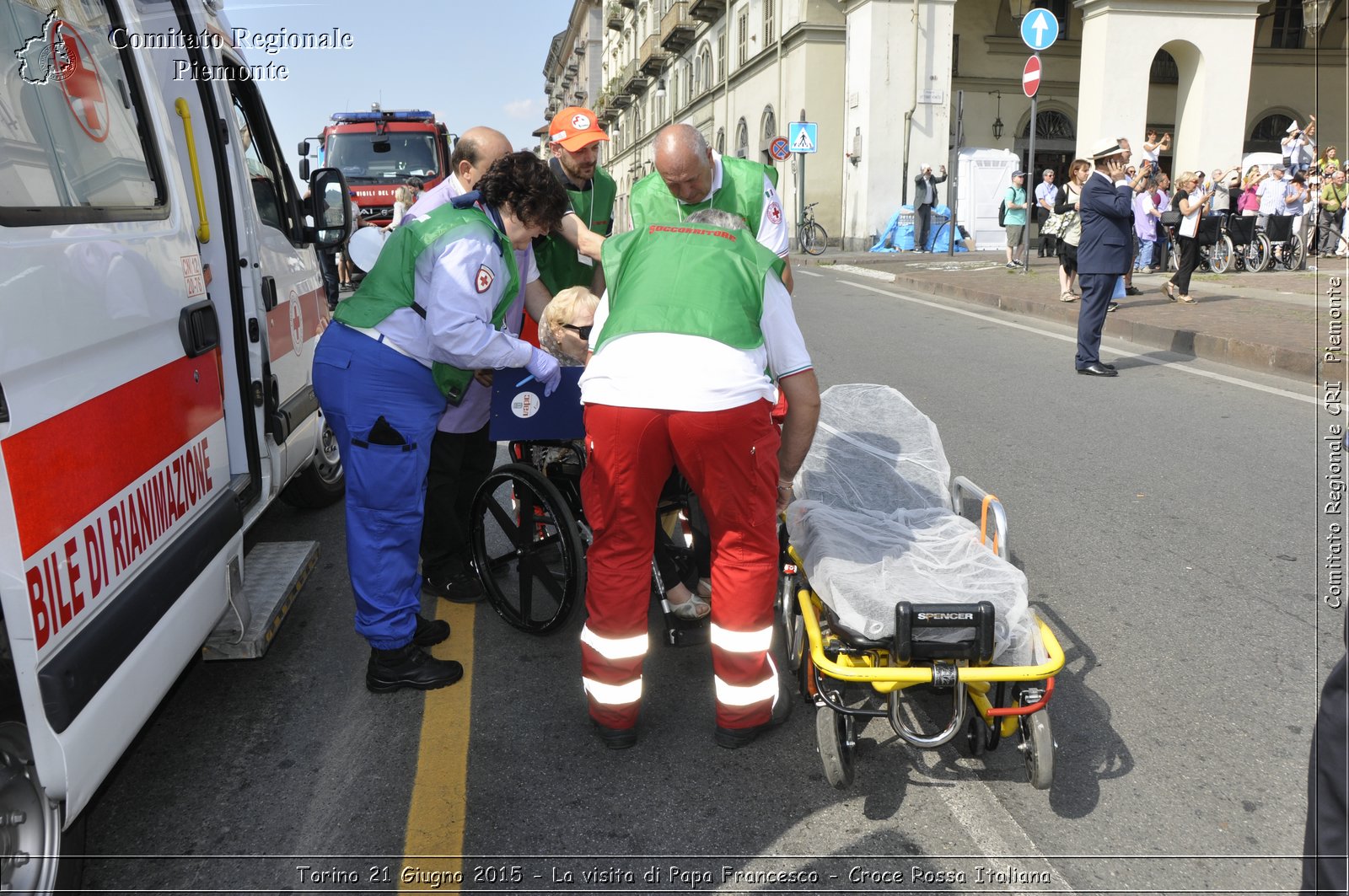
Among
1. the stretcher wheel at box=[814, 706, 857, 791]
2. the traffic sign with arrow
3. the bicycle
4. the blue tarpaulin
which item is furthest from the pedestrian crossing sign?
the stretcher wheel at box=[814, 706, 857, 791]

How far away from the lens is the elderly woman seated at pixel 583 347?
3.80 meters

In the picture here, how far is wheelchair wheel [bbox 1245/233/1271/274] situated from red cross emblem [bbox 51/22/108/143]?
16.9 metres

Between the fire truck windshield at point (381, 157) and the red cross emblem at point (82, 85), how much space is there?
57.1 ft

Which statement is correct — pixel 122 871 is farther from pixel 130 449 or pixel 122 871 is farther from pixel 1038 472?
pixel 1038 472

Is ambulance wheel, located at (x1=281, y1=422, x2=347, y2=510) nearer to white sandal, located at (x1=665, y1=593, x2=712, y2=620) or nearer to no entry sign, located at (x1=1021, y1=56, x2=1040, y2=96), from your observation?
white sandal, located at (x1=665, y1=593, x2=712, y2=620)

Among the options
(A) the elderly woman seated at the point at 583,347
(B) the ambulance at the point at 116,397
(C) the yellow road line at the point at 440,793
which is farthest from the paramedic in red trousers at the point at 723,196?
(C) the yellow road line at the point at 440,793

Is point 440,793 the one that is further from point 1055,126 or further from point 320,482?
point 1055,126

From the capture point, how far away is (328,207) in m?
5.01

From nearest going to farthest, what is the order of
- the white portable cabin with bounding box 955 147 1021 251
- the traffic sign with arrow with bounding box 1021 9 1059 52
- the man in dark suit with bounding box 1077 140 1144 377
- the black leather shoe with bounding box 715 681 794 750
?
the black leather shoe with bounding box 715 681 794 750
the man in dark suit with bounding box 1077 140 1144 377
the traffic sign with arrow with bounding box 1021 9 1059 52
the white portable cabin with bounding box 955 147 1021 251

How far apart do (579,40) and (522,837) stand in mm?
89232

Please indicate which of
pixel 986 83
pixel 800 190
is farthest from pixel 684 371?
pixel 986 83

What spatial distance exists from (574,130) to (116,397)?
2.95 meters

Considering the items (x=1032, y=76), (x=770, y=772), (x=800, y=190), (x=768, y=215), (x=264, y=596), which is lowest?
(x=770, y=772)

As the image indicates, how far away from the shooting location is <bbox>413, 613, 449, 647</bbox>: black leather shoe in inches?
153
